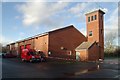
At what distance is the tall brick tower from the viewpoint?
132ft

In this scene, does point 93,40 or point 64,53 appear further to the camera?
point 93,40

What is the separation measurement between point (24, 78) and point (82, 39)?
1149 inches

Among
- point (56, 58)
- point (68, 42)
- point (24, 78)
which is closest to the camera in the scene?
point (24, 78)

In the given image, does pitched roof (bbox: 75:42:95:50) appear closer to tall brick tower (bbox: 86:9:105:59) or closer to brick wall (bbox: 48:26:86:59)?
brick wall (bbox: 48:26:86:59)

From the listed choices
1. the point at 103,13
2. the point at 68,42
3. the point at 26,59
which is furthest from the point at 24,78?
the point at 103,13

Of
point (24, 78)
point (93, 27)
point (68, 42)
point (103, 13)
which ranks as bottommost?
point (24, 78)

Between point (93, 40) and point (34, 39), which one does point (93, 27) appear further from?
point (34, 39)

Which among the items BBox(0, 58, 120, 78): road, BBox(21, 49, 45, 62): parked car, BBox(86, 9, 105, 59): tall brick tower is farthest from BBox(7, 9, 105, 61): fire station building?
BBox(0, 58, 120, 78): road

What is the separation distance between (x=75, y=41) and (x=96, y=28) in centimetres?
502

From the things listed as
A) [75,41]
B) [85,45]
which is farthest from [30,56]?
[85,45]

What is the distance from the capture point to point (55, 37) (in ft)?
120

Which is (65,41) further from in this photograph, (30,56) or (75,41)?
(30,56)

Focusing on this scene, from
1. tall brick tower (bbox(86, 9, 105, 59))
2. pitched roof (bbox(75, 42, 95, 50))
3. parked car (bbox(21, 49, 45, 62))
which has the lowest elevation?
parked car (bbox(21, 49, 45, 62))

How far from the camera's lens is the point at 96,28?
133 ft
